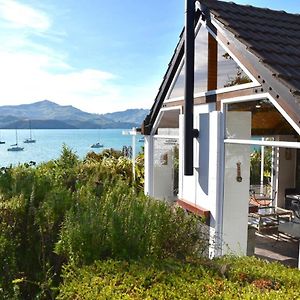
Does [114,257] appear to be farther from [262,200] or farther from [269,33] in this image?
[262,200]

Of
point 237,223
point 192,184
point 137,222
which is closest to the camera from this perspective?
point 137,222

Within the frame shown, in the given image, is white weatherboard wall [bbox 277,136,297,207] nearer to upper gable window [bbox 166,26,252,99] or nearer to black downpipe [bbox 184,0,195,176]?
upper gable window [bbox 166,26,252,99]

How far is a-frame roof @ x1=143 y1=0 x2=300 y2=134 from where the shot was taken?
4559 millimetres

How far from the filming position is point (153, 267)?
136 inches

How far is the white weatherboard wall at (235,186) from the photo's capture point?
6152mm

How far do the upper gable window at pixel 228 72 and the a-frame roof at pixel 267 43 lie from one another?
289 mm

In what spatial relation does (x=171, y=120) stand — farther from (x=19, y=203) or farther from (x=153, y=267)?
(x=153, y=267)

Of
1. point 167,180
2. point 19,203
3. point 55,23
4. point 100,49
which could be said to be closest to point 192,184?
point 167,180

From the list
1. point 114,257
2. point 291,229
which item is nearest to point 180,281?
point 114,257

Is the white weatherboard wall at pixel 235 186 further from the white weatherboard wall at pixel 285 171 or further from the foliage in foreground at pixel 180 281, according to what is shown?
the white weatherboard wall at pixel 285 171

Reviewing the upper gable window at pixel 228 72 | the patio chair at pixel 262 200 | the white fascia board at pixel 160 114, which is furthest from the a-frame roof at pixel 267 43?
the patio chair at pixel 262 200

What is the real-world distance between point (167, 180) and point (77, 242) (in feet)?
20.5

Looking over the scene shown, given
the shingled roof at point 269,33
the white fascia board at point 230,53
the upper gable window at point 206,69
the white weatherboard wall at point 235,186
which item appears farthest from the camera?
the white weatherboard wall at point 235,186

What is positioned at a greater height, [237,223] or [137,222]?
[137,222]
